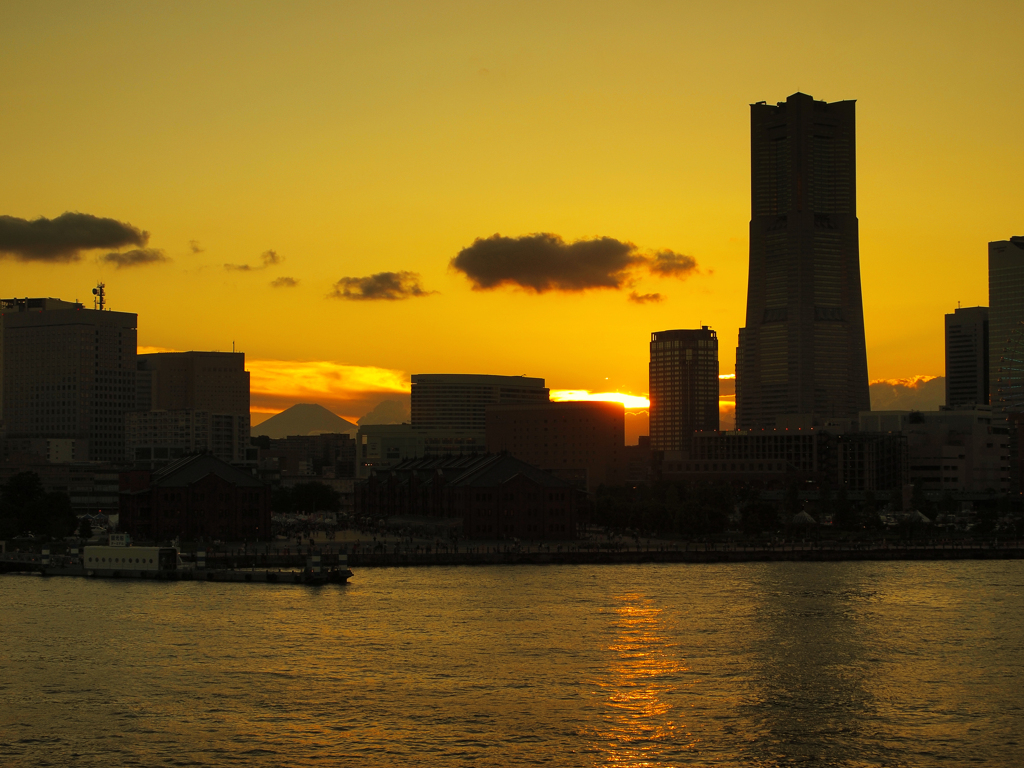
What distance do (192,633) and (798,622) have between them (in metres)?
41.2

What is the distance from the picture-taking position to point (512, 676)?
74688mm

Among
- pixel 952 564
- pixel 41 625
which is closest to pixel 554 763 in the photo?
pixel 41 625

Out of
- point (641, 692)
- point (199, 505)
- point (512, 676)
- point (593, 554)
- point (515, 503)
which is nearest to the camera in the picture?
point (641, 692)

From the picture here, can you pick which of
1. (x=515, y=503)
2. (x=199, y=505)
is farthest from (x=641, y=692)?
(x=199, y=505)

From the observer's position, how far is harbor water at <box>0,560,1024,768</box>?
60.2 m

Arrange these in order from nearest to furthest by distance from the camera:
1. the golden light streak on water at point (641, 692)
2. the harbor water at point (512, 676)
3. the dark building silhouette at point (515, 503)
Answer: the golden light streak on water at point (641, 692)
the harbor water at point (512, 676)
the dark building silhouette at point (515, 503)

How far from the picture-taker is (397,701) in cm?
6869

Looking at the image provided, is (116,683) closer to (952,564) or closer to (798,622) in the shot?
(798,622)

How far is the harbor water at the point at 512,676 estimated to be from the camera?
60.2 meters

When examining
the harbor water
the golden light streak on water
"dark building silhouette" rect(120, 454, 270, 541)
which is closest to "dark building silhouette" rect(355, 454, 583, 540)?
"dark building silhouette" rect(120, 454, 270, 541)

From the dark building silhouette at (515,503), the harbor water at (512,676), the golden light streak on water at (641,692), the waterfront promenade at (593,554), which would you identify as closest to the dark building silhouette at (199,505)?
the waterfront promenade at (593,554)

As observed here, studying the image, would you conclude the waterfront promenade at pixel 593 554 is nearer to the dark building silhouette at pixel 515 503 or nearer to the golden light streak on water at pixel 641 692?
the dark building silhouette at pixel 515 503

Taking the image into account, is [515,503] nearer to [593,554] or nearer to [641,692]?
[593,554]

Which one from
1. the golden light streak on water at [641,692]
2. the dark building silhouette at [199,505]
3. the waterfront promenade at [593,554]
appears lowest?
the golden light streak on water at [641,692]
